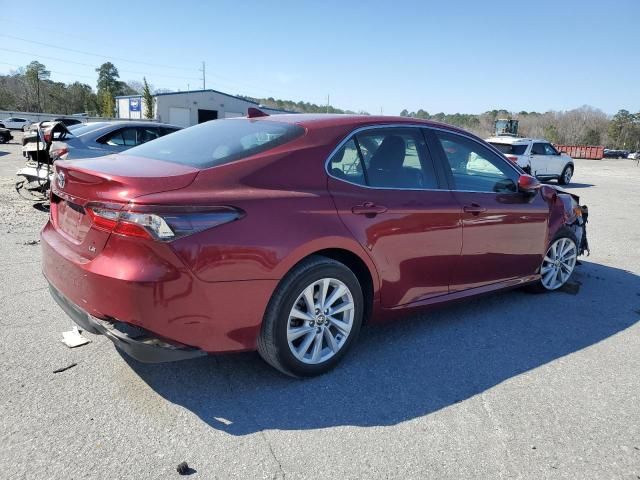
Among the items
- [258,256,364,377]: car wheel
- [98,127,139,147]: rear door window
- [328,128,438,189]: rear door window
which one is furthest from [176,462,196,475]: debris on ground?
[98,127,139,147]: rear door window

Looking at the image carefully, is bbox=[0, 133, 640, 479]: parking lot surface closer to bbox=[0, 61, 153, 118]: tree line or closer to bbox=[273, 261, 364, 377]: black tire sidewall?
bbox=[273, 261, 364, 377]: black tire sidewall

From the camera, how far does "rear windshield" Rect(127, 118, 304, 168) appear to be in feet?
10.2

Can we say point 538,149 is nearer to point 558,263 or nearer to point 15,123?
point 558,263

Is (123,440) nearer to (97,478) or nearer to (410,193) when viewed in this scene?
(97,478)

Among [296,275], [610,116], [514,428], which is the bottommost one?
[514,428]

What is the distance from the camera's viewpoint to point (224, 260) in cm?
270

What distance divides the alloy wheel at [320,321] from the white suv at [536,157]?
14.9 metres

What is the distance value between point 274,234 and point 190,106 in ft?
160

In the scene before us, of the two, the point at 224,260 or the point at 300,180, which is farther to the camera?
the point at 300,180

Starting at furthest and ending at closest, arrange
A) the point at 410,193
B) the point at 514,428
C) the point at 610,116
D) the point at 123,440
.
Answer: the point at 610,116 → the point at 410,193 → the point at 514,428 → the point at 123,440

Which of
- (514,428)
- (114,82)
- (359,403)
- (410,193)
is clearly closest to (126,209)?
(359,403)

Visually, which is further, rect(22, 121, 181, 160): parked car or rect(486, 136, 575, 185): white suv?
rect(486, 136, 575, 185): white suv

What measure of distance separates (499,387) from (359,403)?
976 millimetres

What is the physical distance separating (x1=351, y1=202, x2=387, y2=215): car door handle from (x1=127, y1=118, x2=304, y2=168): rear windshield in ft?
2.02
